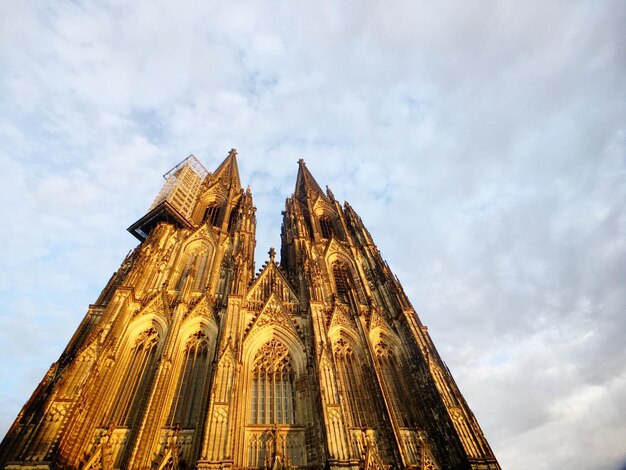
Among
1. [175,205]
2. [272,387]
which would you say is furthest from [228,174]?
[272,387]

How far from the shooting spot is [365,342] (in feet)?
58.8

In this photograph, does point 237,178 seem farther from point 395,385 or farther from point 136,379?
point 395,385

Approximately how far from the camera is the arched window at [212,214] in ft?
92.7

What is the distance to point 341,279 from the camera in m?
24.2

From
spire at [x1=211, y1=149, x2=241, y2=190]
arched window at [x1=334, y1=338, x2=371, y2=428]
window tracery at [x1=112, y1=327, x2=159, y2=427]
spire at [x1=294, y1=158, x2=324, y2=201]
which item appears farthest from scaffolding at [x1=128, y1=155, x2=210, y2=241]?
arched window at [x1=334, y1=338, x2=371, y2=428]

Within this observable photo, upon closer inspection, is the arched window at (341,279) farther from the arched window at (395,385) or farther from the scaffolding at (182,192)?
the scaffolding at (182,192)

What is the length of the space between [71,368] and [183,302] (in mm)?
5883

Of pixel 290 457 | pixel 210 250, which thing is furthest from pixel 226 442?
pixel 210 250

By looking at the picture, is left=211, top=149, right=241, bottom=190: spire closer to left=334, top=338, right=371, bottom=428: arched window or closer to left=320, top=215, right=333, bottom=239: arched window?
left=320, top=215, right=333, bottom=239: arched window

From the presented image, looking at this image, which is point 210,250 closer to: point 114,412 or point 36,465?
point 114,412

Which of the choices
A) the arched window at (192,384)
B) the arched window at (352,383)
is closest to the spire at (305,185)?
the arched window at (352,383)

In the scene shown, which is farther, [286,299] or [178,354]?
[286,299]

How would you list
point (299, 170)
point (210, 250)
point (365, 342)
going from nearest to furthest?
point (365, 342)
point (210, 250)
point (299, 170)

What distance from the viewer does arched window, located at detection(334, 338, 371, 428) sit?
1516 centimetres
